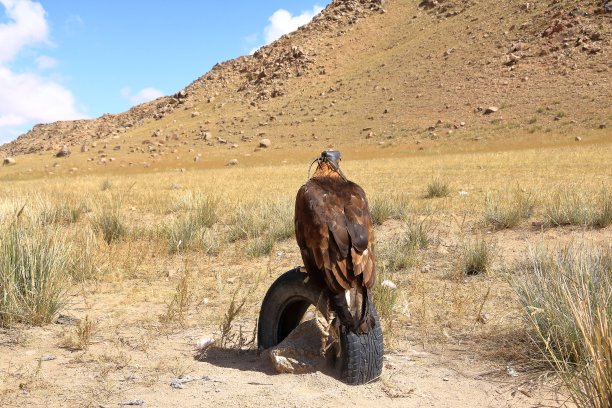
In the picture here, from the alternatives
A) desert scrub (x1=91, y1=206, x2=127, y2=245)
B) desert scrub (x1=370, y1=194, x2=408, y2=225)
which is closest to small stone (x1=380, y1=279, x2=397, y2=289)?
desert scrub (x1=370, y1=194, x2=408, y2=225)

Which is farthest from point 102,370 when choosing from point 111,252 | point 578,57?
point 578,57

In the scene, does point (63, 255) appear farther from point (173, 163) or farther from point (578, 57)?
point (578, 57)

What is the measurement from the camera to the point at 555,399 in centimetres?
364

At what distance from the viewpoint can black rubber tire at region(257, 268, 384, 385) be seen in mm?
3801

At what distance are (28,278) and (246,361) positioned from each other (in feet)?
7.24

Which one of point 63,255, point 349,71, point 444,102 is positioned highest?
point 349,71

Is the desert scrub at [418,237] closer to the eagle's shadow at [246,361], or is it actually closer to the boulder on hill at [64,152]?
the eagle's shadow at [246,361]

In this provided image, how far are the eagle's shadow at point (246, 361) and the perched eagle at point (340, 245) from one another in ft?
1.44

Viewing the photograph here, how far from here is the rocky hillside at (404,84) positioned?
34291 mm

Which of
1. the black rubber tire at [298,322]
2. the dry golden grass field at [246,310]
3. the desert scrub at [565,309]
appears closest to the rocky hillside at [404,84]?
the dry golden grass field at [246,310]

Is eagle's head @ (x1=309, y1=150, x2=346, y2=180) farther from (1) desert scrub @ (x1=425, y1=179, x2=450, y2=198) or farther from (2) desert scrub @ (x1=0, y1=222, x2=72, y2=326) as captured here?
(1) desert scrub @ (x1=425, y1=179, x2=450, y2=198)

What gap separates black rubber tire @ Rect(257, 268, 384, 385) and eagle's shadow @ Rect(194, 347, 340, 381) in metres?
0.07

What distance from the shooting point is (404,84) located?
4297 cm

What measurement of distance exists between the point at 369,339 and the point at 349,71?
47.2 metres
